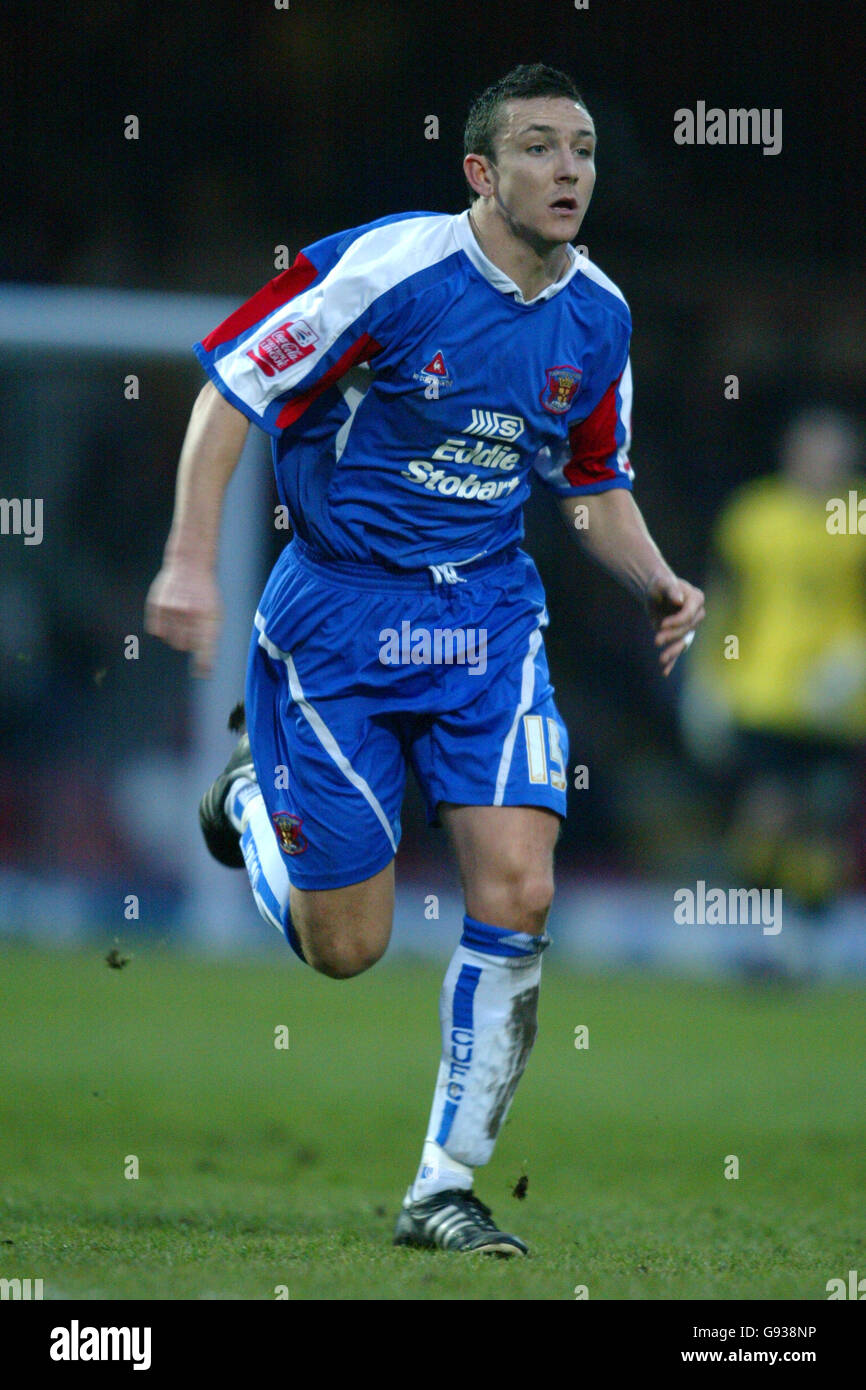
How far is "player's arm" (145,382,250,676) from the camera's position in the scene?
3555 mm

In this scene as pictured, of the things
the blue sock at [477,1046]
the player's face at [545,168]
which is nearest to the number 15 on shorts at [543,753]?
the blue sock at [477,1046]

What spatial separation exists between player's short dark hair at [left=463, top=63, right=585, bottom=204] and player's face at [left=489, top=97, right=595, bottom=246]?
0.07ft

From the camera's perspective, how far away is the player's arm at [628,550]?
13.5 feet

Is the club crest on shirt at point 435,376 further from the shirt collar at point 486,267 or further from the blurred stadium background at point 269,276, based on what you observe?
the blurred stadium background at point 269,276

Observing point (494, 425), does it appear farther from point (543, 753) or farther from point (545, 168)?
point (543, 753)

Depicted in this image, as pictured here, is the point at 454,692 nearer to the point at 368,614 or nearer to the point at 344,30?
the point at 368,614

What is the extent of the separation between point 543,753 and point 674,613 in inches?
16.0

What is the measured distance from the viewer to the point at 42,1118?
5.64 m

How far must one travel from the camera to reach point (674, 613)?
410 centimetres

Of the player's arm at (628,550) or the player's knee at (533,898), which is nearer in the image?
the player's knee at (533,898)

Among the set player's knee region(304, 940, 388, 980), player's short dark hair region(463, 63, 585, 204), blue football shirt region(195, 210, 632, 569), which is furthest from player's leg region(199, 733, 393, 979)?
player's short dark hair region(463, 63, 585, 204)
